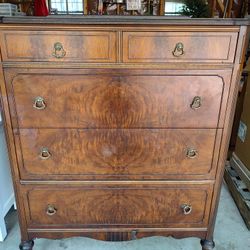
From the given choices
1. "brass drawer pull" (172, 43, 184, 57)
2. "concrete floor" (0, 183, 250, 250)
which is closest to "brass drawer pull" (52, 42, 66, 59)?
"brass drawer pull" (172, 43, 184, 57)

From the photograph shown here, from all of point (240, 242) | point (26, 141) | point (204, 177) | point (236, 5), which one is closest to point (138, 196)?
point (204, 177)

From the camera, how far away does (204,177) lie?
3.76ft

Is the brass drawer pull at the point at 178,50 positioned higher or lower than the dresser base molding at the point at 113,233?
higher

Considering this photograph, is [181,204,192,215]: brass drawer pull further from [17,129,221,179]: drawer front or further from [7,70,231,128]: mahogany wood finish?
[7,70,231,128]: mahogany wood finish

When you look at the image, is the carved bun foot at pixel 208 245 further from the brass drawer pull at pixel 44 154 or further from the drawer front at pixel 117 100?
the brass drawer pull at pixel 44 154

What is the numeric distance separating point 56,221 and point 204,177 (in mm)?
763

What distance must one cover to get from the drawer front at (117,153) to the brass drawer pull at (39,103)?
0.11 meters

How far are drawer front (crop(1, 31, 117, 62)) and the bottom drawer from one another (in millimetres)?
586

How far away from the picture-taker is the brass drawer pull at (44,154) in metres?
1.08

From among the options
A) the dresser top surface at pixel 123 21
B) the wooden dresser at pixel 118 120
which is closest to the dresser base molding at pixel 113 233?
the wooden dresser at pixel 118 120

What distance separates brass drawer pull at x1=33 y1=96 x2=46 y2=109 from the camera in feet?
3.27

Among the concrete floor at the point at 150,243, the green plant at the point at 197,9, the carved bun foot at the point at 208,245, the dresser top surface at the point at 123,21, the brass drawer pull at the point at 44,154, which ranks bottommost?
the concrete floor at the point at 150,243

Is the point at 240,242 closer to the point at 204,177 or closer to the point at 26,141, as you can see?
the point at 204,177

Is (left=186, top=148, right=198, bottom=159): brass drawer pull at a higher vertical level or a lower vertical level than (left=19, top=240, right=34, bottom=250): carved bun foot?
higher
